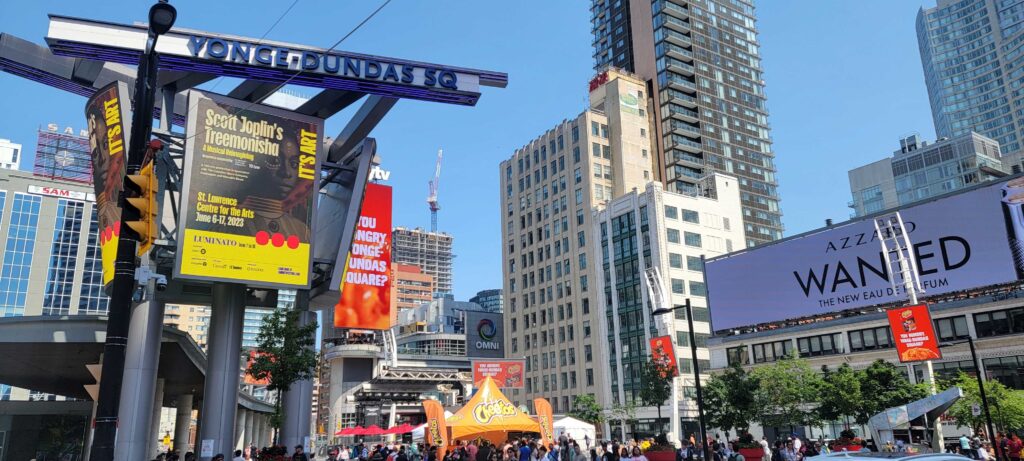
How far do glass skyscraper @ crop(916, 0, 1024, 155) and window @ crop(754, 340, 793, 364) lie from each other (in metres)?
126

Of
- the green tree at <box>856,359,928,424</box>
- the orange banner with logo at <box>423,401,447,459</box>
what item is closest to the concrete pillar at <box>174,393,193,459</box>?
the orange banner with logo at <box>423,401,447,459</box>

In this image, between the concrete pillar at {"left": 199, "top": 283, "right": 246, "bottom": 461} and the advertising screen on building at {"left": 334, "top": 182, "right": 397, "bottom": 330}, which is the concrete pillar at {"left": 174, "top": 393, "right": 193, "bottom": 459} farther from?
the concrete pillar at {"left": 199, "top": 283, "right": 246, "bottom": 461}

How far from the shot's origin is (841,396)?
4103 centimetres

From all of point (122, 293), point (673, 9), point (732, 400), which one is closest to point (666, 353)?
point (732, 400)

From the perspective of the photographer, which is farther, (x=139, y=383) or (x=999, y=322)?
(x=999, y=322)

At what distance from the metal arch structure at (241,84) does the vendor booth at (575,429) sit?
15804 millimetres

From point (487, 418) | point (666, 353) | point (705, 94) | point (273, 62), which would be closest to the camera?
point (273, 62)

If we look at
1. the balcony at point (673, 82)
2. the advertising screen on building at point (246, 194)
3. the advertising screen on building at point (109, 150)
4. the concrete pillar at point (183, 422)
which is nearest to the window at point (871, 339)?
the advertising screen on building at point (246, 194)

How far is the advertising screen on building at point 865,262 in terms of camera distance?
47.0 m

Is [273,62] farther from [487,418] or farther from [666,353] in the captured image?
[666,353]

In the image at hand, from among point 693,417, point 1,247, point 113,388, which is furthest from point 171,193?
point 1,247

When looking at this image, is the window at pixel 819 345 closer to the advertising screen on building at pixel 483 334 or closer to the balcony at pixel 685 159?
the balcony at pixel 685 159

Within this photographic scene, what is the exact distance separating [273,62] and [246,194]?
5.85 metres

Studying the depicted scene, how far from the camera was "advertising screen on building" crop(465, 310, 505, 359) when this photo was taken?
120375 millimetres
